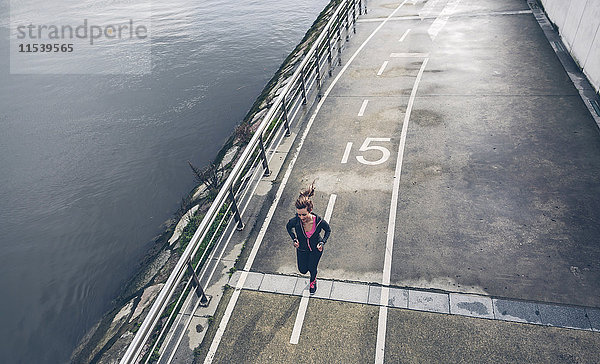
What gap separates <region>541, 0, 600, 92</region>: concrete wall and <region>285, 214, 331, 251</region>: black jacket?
10.4 m

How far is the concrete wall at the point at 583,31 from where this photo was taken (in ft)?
36.1

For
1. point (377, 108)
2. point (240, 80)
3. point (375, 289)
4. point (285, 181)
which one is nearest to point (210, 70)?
point (240, 80)

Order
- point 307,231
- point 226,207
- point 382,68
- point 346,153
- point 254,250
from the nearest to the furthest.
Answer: point 307,231 → point 254,250 → point 226,207 → point 346,153 → point 382,68

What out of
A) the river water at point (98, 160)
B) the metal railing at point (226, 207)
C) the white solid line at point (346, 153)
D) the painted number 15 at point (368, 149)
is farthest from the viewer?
the river water at point (98, 160)

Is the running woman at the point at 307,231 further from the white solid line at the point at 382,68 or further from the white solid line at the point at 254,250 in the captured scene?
the white solid line at the point at 382,68

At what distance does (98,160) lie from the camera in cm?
1775

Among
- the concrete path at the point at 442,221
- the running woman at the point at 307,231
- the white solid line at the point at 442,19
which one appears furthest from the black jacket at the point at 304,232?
the white solid line at the point at 442,19

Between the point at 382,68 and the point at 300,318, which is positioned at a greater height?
the point at 382,68

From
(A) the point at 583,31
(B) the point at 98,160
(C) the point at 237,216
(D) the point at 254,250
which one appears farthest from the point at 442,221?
(B) the point at 98,160

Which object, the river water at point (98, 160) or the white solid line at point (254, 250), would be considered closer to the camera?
the white solid line at point (254, 250)

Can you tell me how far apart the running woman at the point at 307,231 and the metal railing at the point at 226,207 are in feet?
5.77

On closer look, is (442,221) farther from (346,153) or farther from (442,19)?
(442,19)

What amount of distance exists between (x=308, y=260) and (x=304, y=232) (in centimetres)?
65

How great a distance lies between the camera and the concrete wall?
11016mm
